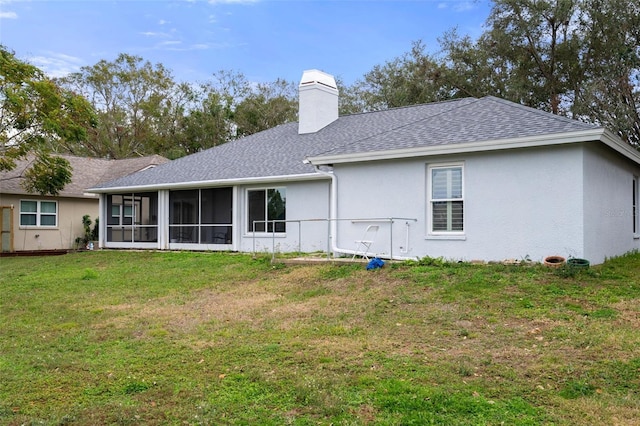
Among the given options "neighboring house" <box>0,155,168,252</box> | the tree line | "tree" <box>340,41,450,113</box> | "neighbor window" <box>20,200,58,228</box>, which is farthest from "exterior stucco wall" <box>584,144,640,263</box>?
"neighbor window" <box>20,200,58,228</box>

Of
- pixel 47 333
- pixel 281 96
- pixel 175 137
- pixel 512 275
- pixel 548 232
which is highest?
pixel 281 96

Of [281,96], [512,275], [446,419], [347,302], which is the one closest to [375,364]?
[446,419]

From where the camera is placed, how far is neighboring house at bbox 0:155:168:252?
73.9 feet

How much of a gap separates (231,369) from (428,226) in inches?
284

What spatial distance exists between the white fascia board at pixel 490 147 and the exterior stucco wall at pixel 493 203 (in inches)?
11.9

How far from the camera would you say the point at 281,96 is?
40344mm

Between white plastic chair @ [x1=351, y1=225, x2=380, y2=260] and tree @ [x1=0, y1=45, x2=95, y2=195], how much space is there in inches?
509

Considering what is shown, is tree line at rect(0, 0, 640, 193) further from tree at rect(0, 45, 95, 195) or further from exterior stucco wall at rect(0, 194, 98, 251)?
exterior stucco wall at rect(0, 194, 98, 251)

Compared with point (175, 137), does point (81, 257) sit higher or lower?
lower

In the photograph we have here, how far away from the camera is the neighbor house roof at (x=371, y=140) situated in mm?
11062

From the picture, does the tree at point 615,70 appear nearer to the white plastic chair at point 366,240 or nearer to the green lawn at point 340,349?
the green lawn at point 340,349

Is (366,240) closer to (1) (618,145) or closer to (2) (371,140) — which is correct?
(2) (371,140)

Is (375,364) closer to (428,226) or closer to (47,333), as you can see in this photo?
(47,333)

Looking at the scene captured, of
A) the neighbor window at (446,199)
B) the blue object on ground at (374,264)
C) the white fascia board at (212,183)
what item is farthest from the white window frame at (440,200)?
the white fascia board at (212,183)
